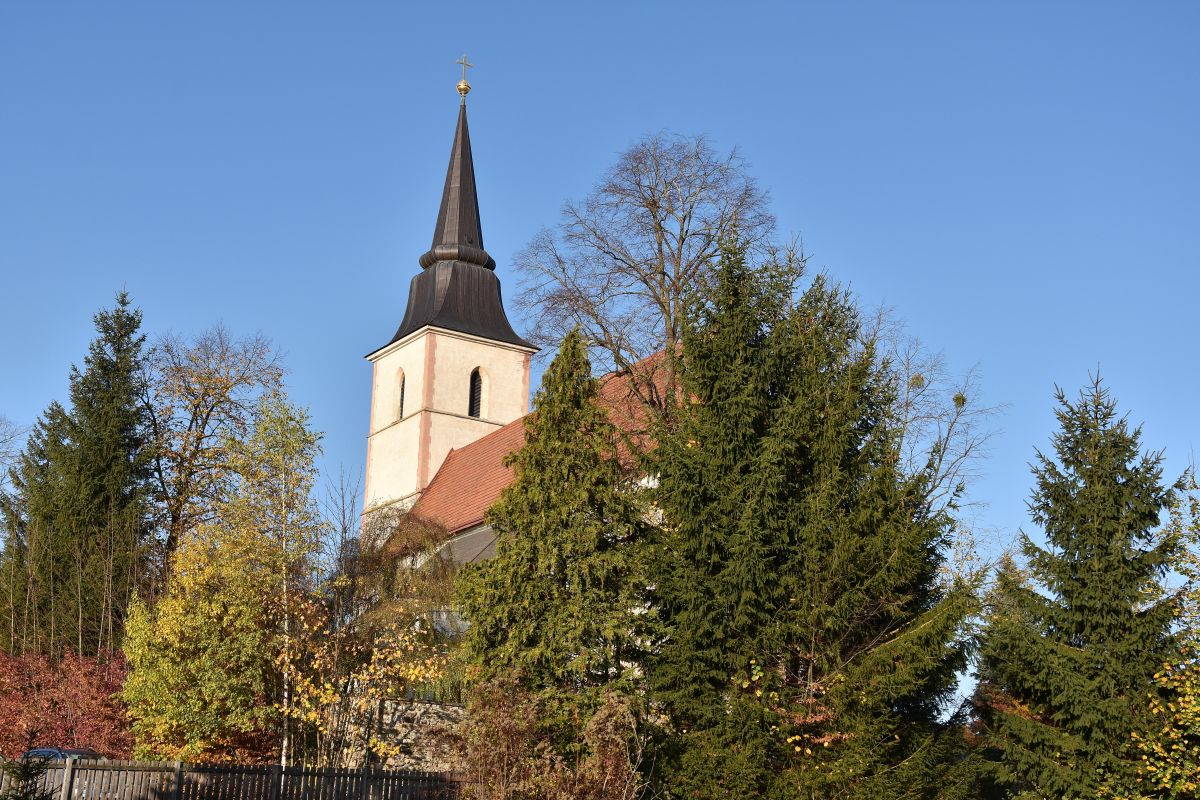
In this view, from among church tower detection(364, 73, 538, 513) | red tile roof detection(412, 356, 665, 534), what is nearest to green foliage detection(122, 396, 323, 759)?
red tile roof detection(412, 356, 665, 534)

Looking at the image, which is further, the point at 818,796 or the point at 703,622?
the point at 703,622

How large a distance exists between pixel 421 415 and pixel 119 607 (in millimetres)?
19322

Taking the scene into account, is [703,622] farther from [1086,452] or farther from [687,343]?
[1086,452]

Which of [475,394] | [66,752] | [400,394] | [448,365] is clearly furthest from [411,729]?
[400,394]

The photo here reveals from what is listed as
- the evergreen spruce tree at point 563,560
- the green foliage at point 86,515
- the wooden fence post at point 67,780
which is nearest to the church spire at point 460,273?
the green foliage at point 86,515

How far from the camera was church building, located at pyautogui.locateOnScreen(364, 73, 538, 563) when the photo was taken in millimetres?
46750

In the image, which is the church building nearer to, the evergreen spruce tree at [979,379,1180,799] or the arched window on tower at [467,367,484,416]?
the arched window on tower at [467,367,484,416]

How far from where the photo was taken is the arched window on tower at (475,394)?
157ft

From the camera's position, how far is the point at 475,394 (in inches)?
1896

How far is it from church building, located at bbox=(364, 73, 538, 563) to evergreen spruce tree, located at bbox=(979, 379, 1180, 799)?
2834 centimetres

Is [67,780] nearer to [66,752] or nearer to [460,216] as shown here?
[66,752]

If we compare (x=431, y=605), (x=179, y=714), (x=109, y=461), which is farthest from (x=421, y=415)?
(x=179, y=714)

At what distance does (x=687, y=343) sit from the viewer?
18438 mm

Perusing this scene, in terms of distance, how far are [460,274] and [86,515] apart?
69.2ft
